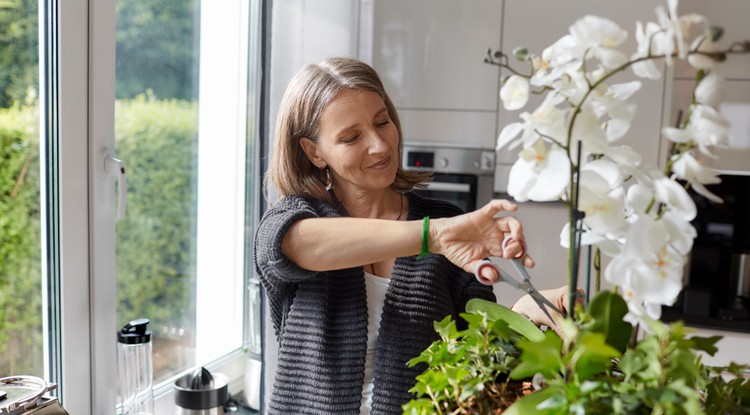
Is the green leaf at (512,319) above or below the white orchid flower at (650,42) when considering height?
below

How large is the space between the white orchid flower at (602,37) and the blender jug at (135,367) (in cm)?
120

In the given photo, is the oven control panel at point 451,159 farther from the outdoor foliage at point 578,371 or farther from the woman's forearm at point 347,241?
the outdoor foliage at point 578,371

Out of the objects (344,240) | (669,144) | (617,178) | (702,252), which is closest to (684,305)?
(702,252)

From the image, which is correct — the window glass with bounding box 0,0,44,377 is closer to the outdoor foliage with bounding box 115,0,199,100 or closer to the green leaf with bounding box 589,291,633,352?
the outdoor foliage with bounding box 115,0,199,100

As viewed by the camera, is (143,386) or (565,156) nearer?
(565,156)

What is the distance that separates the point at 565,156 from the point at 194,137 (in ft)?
5.48

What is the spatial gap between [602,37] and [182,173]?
1.65m

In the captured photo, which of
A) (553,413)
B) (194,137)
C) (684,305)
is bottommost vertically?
(684,305)

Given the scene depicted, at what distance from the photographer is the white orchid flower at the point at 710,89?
56cm

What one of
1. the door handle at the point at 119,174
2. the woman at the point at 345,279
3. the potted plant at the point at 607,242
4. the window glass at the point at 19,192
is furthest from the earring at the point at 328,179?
the potted plant at the point at 607,242

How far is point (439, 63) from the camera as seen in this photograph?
2.77m

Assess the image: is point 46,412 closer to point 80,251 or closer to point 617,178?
point 80,251

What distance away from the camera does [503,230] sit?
96 cm

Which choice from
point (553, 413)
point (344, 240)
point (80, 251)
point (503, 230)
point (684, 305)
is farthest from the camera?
point (684, 305)
